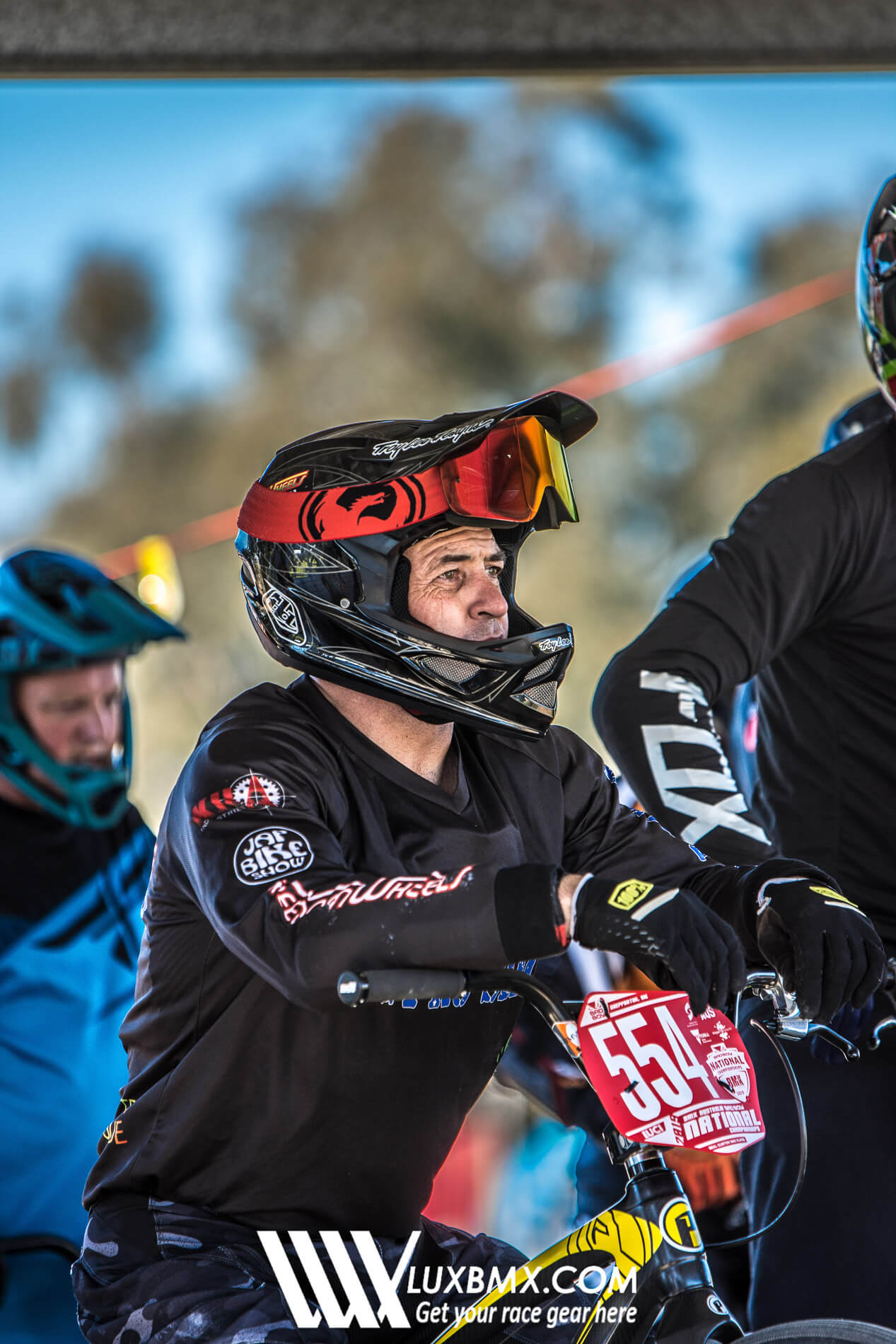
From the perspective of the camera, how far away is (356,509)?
5.89 ft

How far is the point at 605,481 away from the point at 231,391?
88.9 inches

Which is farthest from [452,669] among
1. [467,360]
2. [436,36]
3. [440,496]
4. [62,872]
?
[467,360]

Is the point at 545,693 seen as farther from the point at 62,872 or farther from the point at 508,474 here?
the point at 62,872

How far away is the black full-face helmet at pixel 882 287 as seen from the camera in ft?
7.17

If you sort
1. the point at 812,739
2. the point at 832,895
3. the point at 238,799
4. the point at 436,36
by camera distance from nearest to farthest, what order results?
the point at 238,799
the point at 832,895
the point at 812,739
the point at 436,36

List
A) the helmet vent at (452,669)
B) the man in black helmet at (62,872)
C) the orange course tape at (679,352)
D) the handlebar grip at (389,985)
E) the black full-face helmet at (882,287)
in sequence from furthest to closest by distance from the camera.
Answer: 1. the orange course tape at (679,352)
2. the man in black helmet at (62,872)
3. the black full-face helmet at (882,287)
4. the helmet vent at (452,669)
5. the handlebar grip at (389,985)

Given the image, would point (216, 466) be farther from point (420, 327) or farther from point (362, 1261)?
point (362, 1261)

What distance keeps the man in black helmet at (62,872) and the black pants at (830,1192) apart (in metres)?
1.65

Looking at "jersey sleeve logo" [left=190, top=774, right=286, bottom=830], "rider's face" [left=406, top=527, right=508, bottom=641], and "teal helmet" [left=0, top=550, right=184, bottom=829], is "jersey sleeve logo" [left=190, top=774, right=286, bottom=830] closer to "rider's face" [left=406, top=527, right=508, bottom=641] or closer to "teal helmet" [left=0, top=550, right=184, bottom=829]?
"rider's face" [left=406, top=527, right=508, bottom=641]

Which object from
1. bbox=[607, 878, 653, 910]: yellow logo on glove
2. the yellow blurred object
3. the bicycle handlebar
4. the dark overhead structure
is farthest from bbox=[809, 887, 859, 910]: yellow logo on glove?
the dark overhead structure

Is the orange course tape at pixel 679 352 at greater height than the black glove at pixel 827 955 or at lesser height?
greater

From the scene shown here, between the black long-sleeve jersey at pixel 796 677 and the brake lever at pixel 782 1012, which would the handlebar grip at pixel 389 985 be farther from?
the black long-sleeve jersey at pixel 796 677

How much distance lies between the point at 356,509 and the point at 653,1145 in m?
0.84

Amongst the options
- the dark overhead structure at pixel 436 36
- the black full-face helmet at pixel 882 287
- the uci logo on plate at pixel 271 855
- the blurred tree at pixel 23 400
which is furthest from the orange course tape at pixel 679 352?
the uci logo on plate at pixel 271 855
